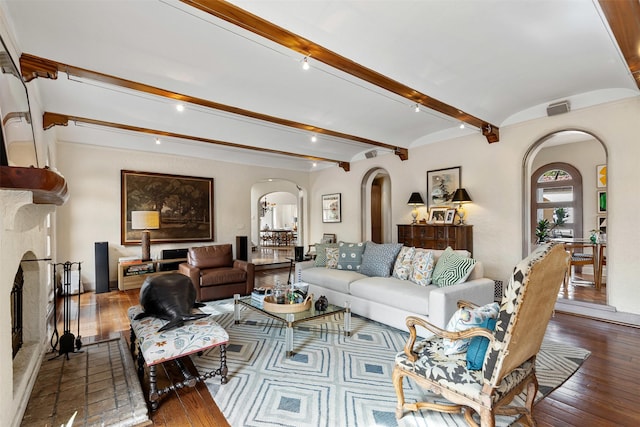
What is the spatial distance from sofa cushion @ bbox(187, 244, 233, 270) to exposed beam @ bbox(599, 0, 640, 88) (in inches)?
208

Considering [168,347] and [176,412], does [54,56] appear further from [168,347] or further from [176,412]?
[176,412]

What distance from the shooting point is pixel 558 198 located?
22.3 feet

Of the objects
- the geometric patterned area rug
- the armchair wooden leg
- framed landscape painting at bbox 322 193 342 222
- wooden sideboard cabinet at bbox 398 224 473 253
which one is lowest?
the geometric patterned area rug

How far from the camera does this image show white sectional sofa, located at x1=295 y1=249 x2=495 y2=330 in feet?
9.97

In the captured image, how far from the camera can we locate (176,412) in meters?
2.04

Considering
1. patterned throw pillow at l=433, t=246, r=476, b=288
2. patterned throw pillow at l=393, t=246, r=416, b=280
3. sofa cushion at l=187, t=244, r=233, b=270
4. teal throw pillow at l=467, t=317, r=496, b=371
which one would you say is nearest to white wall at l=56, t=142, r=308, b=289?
sofa cushion at l=187, t=244, r=233, b=270

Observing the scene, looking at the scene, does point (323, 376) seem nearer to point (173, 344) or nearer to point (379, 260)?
point (173, 344)

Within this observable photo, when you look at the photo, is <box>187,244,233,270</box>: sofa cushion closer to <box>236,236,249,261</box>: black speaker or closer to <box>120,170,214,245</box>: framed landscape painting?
<box>120,170,214,245</box>: framed landscape painting

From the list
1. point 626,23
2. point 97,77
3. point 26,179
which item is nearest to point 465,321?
point 26,179

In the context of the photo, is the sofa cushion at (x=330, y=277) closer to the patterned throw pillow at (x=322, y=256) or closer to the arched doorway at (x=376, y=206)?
the patterned throw pillow at (x=322, y=256)

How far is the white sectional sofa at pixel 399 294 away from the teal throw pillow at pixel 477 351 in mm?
1232

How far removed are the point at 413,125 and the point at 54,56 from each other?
4.79m

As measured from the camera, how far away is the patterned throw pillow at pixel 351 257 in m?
4.55

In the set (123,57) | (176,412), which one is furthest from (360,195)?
(176,412)
